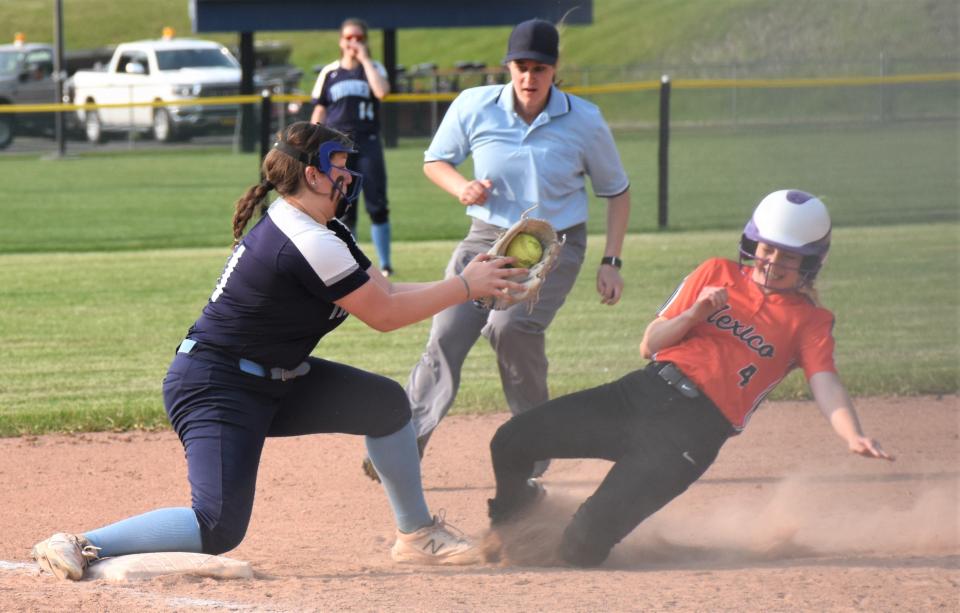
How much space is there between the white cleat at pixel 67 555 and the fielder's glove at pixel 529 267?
1.54 metres

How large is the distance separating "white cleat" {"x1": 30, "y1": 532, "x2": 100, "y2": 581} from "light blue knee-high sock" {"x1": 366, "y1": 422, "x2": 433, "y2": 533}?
1.01 meters

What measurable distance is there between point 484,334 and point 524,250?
3.29 ft

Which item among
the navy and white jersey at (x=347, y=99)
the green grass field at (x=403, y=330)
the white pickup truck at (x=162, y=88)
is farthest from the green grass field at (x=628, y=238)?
→ the navy and white jersey at (x=347, y=99)

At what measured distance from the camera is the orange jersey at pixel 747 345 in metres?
4.73

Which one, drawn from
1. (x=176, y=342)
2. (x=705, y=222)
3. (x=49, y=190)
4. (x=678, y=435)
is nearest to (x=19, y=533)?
(x=678, y=435)

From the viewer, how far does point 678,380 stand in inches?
187

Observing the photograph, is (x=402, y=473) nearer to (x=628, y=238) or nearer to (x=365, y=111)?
Result: (x=365, y=111)

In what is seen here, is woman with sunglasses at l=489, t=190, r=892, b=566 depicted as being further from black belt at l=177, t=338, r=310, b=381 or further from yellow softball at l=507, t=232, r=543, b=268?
black belt at l=177, t=338, r=310, b=381

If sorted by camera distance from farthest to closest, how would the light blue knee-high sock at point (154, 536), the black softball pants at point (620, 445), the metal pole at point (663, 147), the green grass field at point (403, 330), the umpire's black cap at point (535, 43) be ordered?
the metal pole at point (663, 147) → the green grass field at point (403, 330) → the umpire's black cap at point (535, 43) → the black softball pants at point (620, 445) → the light blue knee-high sock at point (154, 536)

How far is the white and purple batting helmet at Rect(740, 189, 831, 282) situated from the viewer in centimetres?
468

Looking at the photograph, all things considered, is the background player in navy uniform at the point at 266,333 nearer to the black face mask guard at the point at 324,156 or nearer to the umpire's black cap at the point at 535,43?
the black face mask guard at the point at 324,156

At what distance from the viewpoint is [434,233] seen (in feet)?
47.8

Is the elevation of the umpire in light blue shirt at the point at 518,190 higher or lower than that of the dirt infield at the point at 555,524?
higher

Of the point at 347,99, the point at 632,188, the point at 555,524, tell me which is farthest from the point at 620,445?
the point at 632,188
